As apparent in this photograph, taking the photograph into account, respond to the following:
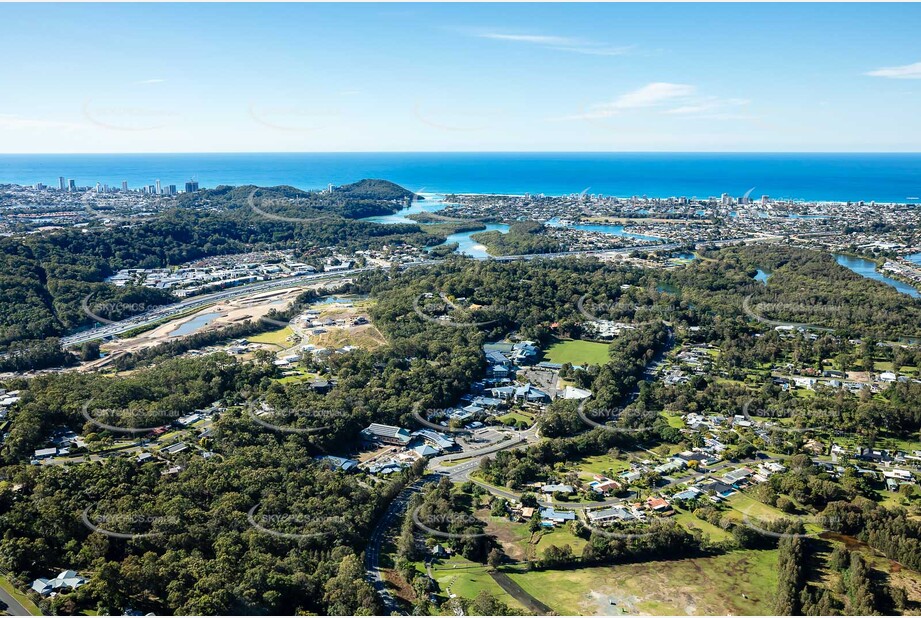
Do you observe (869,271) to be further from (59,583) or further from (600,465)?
(59,583)

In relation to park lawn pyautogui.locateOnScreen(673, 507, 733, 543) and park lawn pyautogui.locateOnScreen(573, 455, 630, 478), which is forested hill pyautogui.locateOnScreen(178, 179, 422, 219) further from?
park lawn pyautogui.locateOnScreen(673, 507, 733, 543)

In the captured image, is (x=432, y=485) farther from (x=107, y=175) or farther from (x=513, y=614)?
(x=107, y=175)

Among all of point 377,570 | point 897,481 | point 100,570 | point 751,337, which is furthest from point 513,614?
point 751,337

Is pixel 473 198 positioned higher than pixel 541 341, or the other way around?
pixel 473 198

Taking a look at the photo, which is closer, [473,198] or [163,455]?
[163,455]

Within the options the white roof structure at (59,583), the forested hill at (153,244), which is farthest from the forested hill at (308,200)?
the white roof structure at (59,583)

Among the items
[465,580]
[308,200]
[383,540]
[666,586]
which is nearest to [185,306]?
[383,540]
